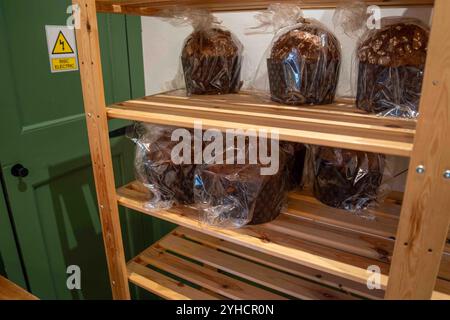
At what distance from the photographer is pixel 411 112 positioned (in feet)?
2.52

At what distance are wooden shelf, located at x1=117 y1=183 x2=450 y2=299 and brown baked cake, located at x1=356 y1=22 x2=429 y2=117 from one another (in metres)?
0.31

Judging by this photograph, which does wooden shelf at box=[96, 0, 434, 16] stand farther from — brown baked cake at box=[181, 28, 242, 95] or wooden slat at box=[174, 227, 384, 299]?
wooden slat at box=[174, 227, 384, 299]

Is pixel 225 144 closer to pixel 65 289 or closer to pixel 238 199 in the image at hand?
pixel 238 199

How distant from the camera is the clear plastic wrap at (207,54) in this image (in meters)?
1.05

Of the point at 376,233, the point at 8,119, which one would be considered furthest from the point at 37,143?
the point at 376,233

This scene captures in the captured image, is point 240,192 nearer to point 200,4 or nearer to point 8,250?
point 200,4

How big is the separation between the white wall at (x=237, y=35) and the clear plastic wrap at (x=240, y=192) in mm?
369

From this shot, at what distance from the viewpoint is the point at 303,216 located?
3.12ft

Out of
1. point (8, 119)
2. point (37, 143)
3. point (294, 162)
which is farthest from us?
point (37, 143)

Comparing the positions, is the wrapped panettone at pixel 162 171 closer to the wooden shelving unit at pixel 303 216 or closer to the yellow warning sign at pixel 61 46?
the wooden shelving unit at pixel 303 216

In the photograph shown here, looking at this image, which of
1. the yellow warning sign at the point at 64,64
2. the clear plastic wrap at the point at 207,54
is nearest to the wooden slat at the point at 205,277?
the clear plastic wrap at the point at 207,54

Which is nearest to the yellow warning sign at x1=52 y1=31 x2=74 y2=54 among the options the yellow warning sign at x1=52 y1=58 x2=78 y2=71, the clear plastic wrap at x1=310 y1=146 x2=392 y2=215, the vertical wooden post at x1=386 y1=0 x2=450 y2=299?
the yellow warning sign at x1=52 y1=58 x2=78 y2=71

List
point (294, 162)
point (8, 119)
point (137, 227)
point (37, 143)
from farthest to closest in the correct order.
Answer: point (137, 227) → point (37, 143) → point (8, 119) → point (294, 162)

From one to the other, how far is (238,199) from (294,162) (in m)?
0.24
